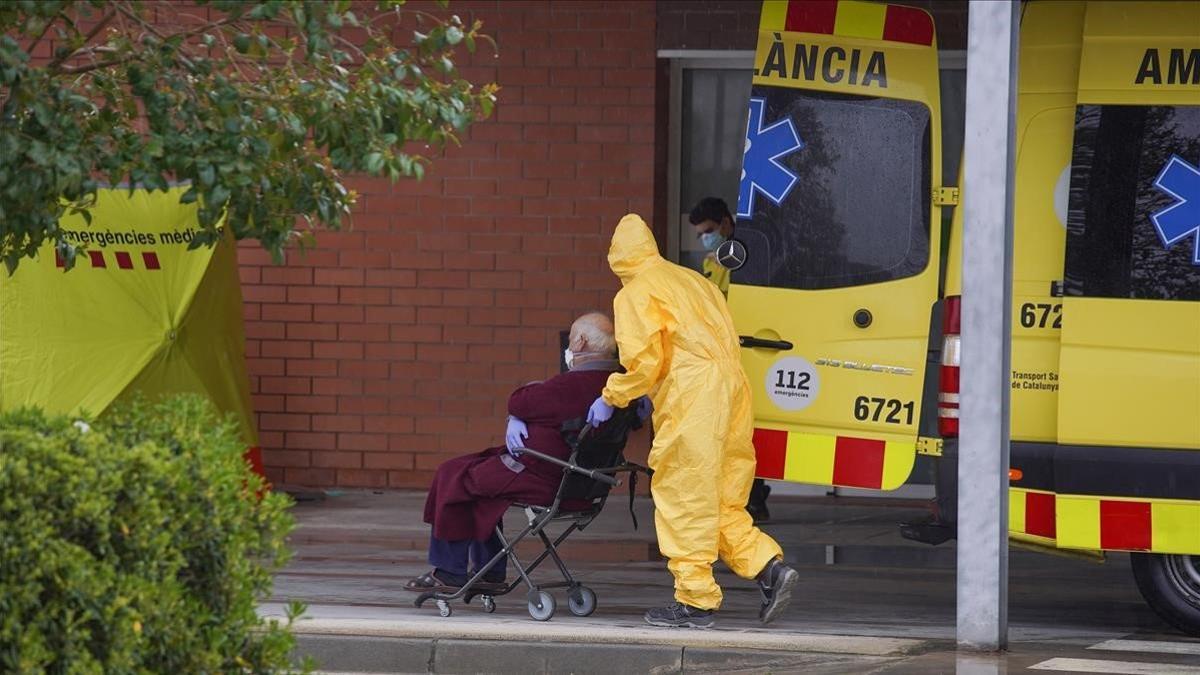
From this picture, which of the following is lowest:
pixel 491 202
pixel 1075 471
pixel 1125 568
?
pixel 1125 568

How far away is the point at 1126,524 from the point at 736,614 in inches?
69.6

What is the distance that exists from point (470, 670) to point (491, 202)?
16.6 feet

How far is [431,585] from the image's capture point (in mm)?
7652

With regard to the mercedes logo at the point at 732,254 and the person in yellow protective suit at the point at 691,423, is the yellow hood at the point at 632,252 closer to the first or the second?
the person in yellow protective suit at the point at 691,423

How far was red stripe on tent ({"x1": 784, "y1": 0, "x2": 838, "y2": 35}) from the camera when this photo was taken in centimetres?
746

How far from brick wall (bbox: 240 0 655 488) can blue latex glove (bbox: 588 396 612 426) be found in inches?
157

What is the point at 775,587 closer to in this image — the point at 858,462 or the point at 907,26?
the point at 858,462

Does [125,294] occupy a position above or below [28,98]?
below

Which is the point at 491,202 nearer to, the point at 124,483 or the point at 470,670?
the point at 470,670

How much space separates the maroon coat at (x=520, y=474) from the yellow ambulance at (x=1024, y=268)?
80 centimetres

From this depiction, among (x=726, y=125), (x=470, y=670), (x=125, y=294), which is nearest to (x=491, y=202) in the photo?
(x=726, y=125)

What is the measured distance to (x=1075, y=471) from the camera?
23.0 feet

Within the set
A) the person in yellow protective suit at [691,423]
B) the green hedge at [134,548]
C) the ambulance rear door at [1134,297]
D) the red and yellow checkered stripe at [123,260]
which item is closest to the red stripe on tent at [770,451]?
the person in yellow protective suit at [691,423]

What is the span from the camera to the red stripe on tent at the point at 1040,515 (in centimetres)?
709
